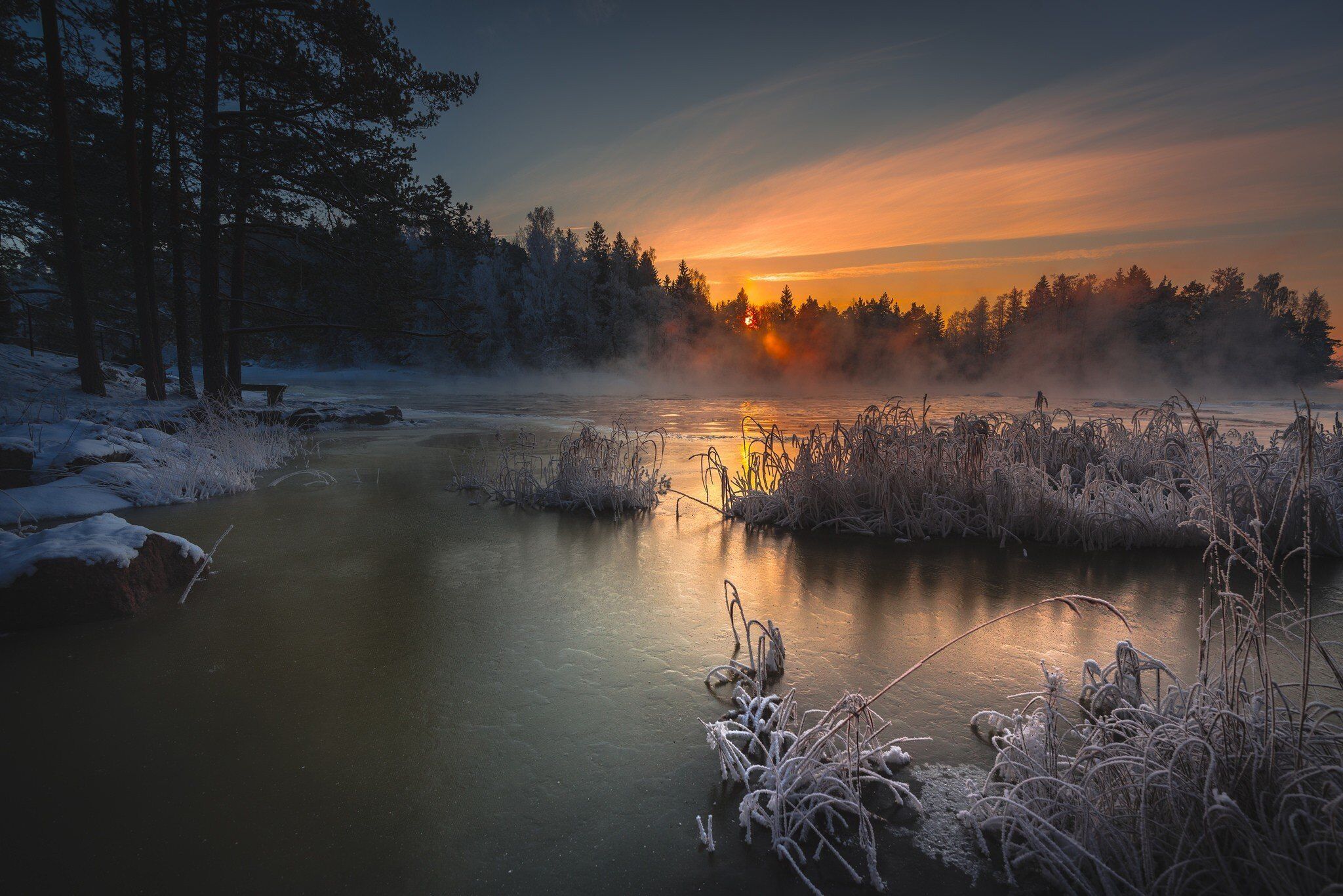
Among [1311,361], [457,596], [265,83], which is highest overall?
[265,83]

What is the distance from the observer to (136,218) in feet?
38.0

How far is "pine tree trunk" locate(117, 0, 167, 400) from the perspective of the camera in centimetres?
1140

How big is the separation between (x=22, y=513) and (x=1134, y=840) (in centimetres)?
804

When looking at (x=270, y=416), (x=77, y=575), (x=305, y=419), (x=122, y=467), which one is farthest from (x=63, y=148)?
(x=77, y=575)

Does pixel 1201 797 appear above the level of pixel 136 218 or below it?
below

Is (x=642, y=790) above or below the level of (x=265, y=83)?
below

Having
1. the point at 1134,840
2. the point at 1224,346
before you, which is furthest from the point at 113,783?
the point at 1224,346

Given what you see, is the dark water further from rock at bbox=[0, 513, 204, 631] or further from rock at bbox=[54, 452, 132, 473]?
rock at bbox=[54, 452, 132, 473]

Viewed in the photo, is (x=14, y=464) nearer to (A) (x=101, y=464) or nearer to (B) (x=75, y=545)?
(A) (x=101, y=464)

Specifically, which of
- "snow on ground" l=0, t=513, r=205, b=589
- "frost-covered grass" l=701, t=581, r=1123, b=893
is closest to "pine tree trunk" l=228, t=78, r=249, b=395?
"snow on ground" l=0, t=513, r=205, b=589

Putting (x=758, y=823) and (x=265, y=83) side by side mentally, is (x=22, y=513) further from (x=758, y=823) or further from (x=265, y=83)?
(x=265, y=83)

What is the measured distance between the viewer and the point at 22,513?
5469mm

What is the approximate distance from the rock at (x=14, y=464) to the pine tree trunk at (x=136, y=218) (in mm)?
6704

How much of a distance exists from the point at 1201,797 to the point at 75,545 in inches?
203
